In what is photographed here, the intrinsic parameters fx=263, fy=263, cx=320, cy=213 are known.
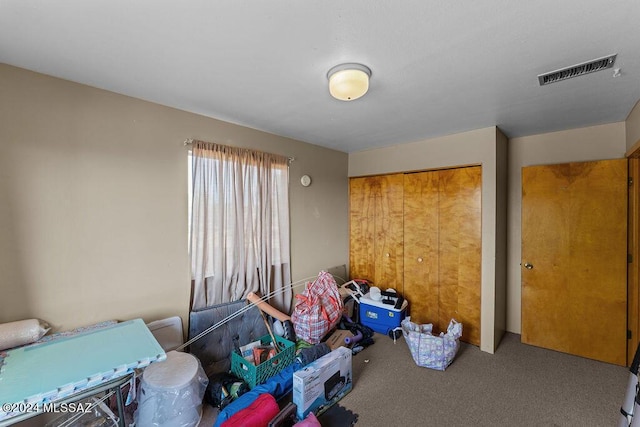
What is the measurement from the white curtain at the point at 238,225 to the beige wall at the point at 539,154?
2708 mm

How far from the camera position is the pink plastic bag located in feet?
8.77

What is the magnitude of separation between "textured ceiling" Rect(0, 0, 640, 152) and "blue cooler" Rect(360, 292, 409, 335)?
2175mm

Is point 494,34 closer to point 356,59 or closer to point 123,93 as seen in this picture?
point 356,59

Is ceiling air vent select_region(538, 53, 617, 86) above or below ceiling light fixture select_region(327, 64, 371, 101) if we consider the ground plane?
above

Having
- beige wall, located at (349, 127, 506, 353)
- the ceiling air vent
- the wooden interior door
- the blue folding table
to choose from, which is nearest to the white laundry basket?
the blue folding table

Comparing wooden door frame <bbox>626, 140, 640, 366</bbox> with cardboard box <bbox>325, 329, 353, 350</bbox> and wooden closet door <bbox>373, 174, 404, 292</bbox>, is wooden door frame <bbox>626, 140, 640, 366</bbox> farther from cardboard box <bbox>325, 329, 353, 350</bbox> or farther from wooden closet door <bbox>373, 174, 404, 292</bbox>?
cardboard box <bbox>325, 329, 353, 350</bbox>

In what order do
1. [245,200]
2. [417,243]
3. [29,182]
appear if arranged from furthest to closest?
[417,243], [245,200], [29,182]

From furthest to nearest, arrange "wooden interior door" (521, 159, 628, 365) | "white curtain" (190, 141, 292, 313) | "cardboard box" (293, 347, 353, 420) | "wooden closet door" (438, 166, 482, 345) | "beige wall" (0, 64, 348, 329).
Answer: "wooden closet door" (438, 166, 482, 345) < "wooden interior door" (521, 159, 628, 365) < "white curtain" (190, 141, 292, 313) < "cardboard box" (293, 347, 353, 420) < "beige wall" (0, 64, 348, 329)

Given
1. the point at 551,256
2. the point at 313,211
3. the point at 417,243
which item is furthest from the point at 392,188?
the point at 551,256

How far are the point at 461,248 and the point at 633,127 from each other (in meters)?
1.75

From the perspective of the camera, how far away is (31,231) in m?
1.67

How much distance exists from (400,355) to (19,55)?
3701 mm

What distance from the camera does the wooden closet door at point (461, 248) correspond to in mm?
2873

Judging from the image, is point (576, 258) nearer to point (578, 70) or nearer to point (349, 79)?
point (578, 70)
